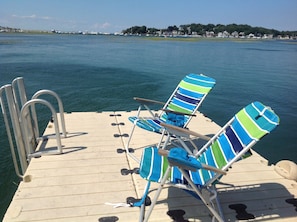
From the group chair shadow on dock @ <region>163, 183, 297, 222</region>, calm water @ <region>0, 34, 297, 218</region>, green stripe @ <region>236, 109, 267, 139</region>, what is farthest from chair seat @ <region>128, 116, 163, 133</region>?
calm water @ <region>0, 34, 297, 218</region>

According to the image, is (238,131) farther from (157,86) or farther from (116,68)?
(116,68)

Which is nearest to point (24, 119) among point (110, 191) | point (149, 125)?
point (110, 191)

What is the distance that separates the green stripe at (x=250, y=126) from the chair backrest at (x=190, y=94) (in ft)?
4.13

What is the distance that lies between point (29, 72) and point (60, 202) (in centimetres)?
1278

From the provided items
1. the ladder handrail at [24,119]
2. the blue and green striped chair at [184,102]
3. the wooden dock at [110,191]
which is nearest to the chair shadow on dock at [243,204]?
the wooden dock at [110,191]

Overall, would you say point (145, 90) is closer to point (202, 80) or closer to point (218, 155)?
point (202, 80)

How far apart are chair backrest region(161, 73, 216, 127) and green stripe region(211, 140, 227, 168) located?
1.09 metres

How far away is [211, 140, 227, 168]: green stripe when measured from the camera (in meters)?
2.33

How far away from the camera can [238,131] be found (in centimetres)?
242

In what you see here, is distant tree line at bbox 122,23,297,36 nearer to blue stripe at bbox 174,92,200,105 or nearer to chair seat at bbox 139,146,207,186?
blue stripe at bbox 174,92,200,105

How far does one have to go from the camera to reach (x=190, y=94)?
4.03 meters

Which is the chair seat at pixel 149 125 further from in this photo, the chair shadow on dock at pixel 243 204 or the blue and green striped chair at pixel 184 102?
the chair shadow on dock at pixel 243 204

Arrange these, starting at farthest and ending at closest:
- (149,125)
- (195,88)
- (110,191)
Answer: (195,88) < (149,125) < (110,191)

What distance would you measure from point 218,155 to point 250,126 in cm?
43
